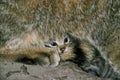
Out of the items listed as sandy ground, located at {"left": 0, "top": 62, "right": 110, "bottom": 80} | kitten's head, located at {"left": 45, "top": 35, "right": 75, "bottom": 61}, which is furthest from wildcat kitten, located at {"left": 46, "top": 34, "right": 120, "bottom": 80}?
sandy ground, located at {"left": 0, "top": 62, "right": 110, "bottom": 80}

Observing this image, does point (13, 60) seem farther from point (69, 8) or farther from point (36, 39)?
point (69, 8)

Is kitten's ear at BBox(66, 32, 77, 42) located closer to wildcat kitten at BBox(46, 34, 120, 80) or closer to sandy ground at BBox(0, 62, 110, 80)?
wildcat kitten at BBox(46, 34, 120, 80)

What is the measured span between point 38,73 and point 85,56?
69 cm

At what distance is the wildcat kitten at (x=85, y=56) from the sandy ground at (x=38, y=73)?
16 centimetres

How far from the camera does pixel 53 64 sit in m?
6.24

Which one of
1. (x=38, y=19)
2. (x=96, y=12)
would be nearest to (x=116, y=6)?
(x=96, y=12)

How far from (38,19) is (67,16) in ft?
1.07

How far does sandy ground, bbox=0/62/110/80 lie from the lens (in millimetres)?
6020

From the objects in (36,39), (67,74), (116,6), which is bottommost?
(67,74)

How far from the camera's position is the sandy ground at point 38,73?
6.02 m

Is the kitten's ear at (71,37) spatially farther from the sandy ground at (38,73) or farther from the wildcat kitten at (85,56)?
the sandy ground at (38,73)

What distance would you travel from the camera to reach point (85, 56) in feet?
21.2

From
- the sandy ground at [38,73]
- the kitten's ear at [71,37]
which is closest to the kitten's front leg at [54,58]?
the sandy ground at [38,73]

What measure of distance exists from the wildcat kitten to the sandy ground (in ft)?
0.51
